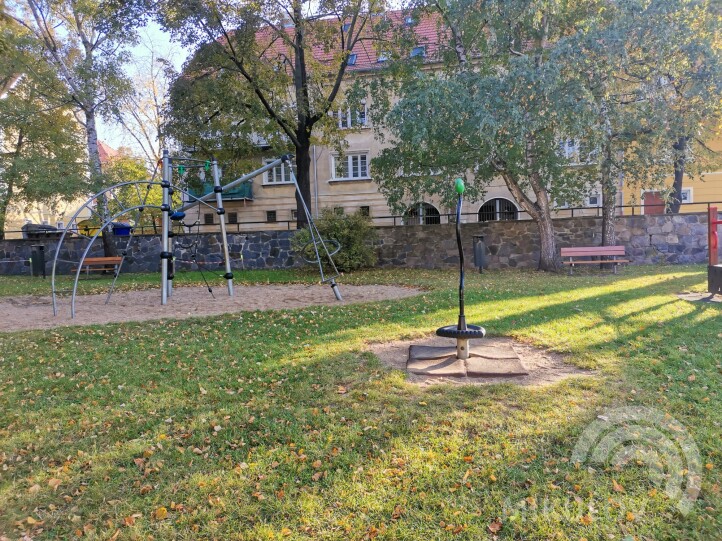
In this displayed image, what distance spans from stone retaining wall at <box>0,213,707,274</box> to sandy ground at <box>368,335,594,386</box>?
32.9 ft

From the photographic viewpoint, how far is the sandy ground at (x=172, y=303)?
836 cm

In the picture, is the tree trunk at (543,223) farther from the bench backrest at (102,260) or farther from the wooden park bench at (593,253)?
the bench backrest at (102,260)

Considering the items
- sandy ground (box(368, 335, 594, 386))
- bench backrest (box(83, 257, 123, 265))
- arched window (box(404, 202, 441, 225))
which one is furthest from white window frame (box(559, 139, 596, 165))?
bench backrest (box(83, 257, 123, 265))

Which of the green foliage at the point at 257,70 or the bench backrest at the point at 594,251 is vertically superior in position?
the green foliage at the point at 257,70

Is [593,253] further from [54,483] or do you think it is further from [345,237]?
[54,483]

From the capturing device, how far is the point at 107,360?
5.61 metres

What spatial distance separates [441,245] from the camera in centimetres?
1744

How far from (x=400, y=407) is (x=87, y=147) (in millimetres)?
19213

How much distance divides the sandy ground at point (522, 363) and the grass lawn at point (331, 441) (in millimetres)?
183

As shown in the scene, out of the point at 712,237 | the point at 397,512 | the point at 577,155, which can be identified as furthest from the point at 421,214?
the point at 397,512

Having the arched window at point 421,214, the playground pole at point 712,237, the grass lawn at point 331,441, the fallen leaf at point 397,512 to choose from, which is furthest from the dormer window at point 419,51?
the fallen leaf at point 397,512

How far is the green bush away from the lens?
49.8 ft

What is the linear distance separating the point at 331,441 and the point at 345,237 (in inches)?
476

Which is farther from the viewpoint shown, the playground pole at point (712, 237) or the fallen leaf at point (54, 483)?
the playground pole at point (712, 237)
